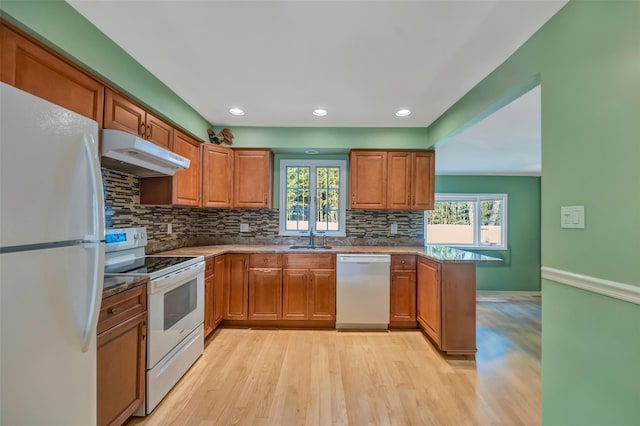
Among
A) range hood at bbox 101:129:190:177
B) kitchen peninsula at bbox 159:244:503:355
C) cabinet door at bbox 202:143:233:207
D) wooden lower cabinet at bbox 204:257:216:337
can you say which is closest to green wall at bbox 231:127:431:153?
cabinet door at bbox 202:143:233:207

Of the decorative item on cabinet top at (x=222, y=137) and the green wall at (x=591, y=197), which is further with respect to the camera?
the decorative item on cabinet top at (x=222, y=137)

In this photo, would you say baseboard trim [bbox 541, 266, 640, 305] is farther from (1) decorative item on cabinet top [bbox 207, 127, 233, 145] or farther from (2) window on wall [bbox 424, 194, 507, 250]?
(2) window on wall [bbox 424, 194, 507, 250]

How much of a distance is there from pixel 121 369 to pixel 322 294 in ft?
6.54

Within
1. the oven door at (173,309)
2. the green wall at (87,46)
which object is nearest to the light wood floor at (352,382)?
the oven door at (173,309)

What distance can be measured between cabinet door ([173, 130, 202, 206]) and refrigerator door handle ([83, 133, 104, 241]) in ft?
5.05

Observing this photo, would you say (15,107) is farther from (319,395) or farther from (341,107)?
(341,107)

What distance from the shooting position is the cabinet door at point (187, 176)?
268 centimetres

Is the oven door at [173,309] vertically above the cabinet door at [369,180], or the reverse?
the cabinet door at [369,180]

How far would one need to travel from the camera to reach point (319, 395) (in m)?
2.00

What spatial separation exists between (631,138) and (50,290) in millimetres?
2266

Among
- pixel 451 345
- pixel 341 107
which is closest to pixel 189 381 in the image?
pixel 451 345

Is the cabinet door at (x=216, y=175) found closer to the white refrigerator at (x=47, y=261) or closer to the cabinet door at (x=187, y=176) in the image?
the cabinet door at (x=187, y=176)

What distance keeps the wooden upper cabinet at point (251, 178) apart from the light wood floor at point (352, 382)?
60.9 inches

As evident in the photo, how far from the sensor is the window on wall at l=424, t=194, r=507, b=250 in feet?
18.1
